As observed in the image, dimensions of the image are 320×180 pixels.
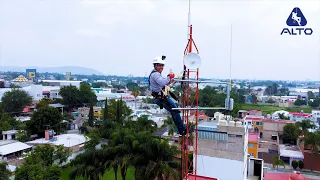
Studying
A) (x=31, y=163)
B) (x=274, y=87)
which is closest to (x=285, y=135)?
(x=31, y=163)

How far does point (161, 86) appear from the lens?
439 cm

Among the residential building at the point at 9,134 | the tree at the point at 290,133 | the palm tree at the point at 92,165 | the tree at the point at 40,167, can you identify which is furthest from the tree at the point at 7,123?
the tree at the point at 290,133

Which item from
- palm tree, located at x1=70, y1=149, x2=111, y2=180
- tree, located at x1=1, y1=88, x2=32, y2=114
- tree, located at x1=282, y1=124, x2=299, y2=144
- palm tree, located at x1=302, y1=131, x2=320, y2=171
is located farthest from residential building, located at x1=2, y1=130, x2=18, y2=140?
tree, located at x1=282, y1=124, x2=299, y2=144

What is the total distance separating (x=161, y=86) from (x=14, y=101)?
35343mm

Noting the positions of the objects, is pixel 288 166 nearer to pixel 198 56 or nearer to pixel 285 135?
pixel 285 135

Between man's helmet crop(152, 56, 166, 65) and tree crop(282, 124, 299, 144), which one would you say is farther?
tree crop(282, 124, 299, 144)

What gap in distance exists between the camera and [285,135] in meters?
25.6

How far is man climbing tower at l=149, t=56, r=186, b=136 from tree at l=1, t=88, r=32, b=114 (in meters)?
34.6

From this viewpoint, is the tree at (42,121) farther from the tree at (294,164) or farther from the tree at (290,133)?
the tree at (290,133)

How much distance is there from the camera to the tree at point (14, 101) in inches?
1346

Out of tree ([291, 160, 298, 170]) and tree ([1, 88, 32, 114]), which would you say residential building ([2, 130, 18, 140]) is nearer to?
tree ([1, 88, 32, 114])

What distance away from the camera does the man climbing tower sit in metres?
4.26

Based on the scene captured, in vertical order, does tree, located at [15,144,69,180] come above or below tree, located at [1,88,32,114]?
below

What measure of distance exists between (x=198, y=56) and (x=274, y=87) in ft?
347
